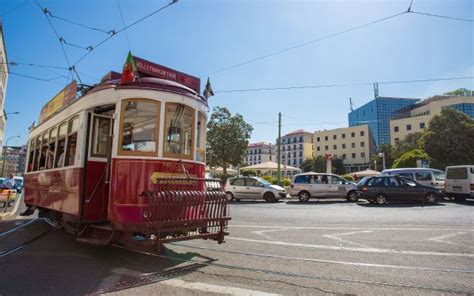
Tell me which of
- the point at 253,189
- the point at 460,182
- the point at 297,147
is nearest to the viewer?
the point at 460,182

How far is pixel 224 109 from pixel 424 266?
25733 mm

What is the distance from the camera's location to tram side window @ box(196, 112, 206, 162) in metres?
6.79

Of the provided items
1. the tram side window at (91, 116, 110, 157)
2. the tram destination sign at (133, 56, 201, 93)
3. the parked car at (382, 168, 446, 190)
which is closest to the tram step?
the tram side window at (91, 116, 110, 157)

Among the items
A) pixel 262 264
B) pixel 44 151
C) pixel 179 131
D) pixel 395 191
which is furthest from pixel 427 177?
pixel 44 151

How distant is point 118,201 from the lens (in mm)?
5633

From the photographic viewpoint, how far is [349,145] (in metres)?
84.2

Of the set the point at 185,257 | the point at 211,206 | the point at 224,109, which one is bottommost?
the point at 185,257

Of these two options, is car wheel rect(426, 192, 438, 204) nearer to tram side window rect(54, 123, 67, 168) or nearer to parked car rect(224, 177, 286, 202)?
parked car rect(224, 177, 286, 202)

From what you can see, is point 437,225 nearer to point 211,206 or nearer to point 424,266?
point 424,266

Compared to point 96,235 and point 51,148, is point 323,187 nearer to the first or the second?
point 51,148

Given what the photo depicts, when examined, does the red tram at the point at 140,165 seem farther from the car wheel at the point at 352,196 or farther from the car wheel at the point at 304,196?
the car wheel at the point at 352,196

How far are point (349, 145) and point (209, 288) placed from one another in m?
85.2

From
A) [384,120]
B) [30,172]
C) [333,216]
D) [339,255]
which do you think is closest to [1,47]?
[30,172]

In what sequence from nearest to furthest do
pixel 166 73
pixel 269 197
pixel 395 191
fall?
pixel 166 73
pixel 395 191
pixel 269 197
